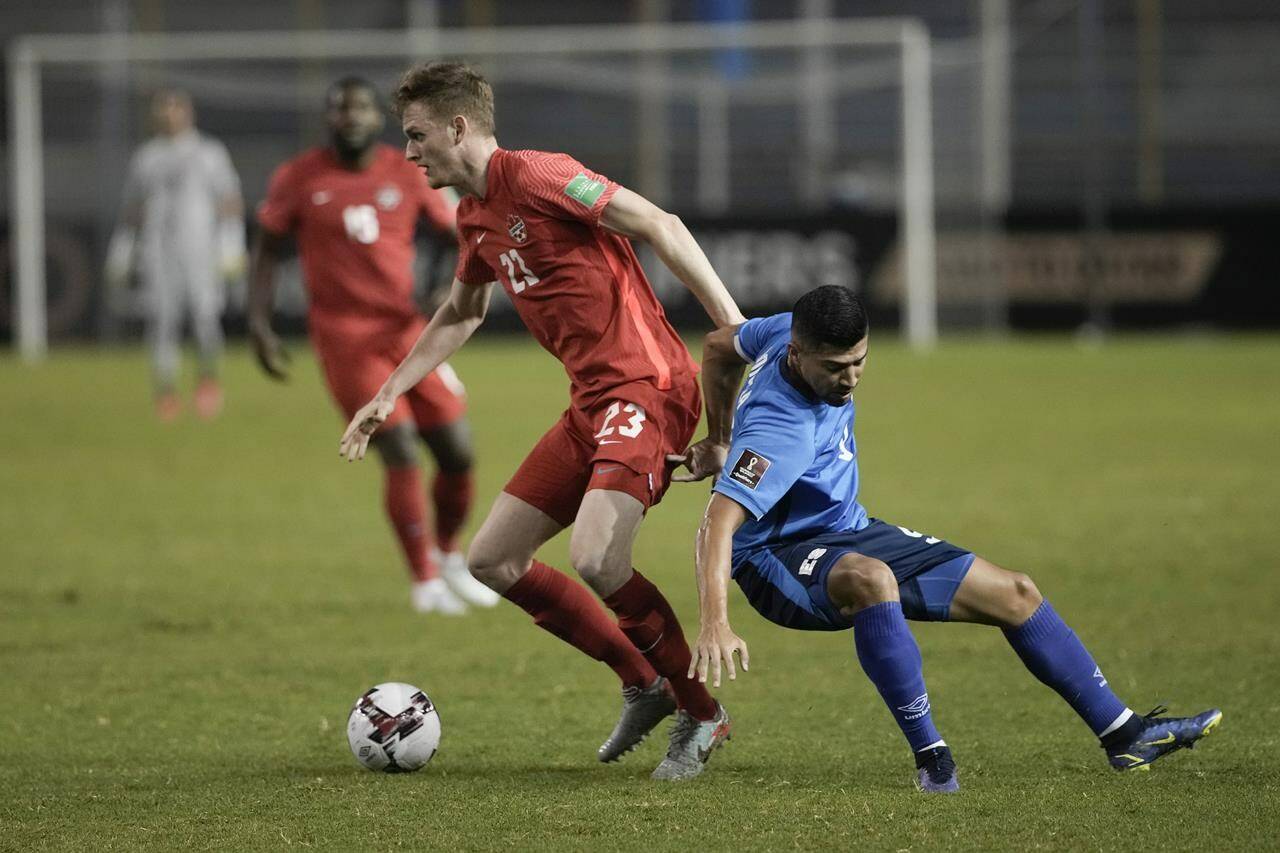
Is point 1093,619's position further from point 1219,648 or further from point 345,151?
point 345,151

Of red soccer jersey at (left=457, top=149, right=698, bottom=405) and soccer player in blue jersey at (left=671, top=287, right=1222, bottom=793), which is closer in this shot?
soccer player in blue jersey at (left=671, top=287, right=1222, bottom=793)

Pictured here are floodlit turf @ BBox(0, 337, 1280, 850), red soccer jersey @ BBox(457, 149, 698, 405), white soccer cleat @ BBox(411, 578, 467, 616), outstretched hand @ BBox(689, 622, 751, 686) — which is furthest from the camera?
white soccer cleat @ BBox(411, 578, 467, 616)

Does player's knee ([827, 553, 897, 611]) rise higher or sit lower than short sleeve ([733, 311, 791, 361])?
lower

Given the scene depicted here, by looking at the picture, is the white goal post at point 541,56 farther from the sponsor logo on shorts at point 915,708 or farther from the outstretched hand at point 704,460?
the sponsor logo on shorts at point 915,708

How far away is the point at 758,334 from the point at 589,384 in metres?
0.54

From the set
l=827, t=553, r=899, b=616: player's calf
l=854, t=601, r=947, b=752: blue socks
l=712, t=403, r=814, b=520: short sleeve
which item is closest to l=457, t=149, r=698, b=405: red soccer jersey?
l=712, t=403, r=814, b=520: short sleeve

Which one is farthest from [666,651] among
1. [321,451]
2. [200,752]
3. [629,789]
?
[321,451]

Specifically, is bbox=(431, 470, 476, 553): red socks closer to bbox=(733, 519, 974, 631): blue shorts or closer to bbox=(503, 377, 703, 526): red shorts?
bbox=(503, 377, 703, 526): red shorts

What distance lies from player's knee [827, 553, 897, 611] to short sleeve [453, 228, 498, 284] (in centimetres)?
147

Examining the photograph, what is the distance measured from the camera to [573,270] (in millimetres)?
5418

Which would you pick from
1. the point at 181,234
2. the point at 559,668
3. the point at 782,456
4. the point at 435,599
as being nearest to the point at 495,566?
the point at 782,456

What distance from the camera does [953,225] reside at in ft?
76.7

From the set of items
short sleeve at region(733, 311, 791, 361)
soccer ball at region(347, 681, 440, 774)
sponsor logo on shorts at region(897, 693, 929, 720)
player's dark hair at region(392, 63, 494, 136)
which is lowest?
soccer ball at region(347, 681, 440, 774)

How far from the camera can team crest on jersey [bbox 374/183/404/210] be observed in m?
8.66
